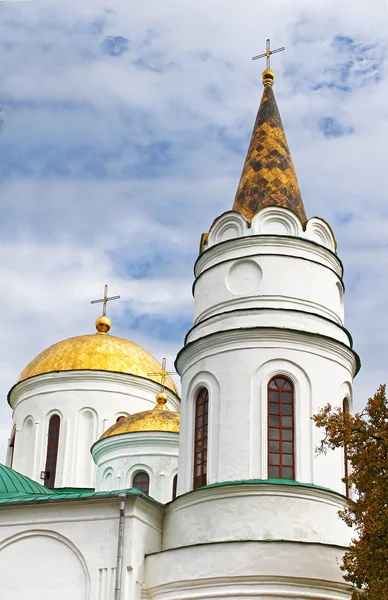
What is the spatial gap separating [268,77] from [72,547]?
12598 mm

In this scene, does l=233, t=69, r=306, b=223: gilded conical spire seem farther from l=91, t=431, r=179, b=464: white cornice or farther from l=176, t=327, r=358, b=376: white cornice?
l=91, t=431, r=179, b=464: white cornice

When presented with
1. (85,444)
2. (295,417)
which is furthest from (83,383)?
(295,417)

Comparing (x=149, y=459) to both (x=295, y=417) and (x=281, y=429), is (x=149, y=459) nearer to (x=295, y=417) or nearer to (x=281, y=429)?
(x=281, y=429)

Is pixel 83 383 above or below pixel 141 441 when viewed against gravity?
above

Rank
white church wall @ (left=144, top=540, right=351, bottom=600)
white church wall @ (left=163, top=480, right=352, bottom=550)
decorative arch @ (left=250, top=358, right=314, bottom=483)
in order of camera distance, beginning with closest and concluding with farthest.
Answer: white church wall @ (left=144, top=540, right=351, bottom=600) → white church wall @ (left=163, top=480, right=352, bottom=550) → decorative arch @ (left=250, top=358, right=314, bottom=483)

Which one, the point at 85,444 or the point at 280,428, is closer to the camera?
the point at 280,428

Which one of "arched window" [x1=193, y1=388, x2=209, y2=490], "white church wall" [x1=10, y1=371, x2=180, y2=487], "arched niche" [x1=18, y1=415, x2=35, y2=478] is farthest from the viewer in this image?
"arched niche" [x1=18, y1=415, x2=35, y2=478]

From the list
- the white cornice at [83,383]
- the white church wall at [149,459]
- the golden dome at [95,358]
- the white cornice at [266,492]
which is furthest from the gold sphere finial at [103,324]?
the white cornice at [266,492]

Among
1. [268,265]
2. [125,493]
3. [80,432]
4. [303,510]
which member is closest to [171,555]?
[125,493]

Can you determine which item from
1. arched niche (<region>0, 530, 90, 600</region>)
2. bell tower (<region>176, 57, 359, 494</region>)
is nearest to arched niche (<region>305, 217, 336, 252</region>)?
bell tower (<region>176, 57, 359, 494</region>)

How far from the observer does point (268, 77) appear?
23.0m

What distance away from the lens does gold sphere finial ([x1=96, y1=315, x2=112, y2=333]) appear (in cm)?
3259

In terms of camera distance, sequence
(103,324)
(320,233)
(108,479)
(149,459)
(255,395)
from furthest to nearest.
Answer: (103,324) < (108,479) < (149,459) < (320,233) < (255,395)

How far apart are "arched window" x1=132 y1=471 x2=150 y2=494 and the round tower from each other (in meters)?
6.41
